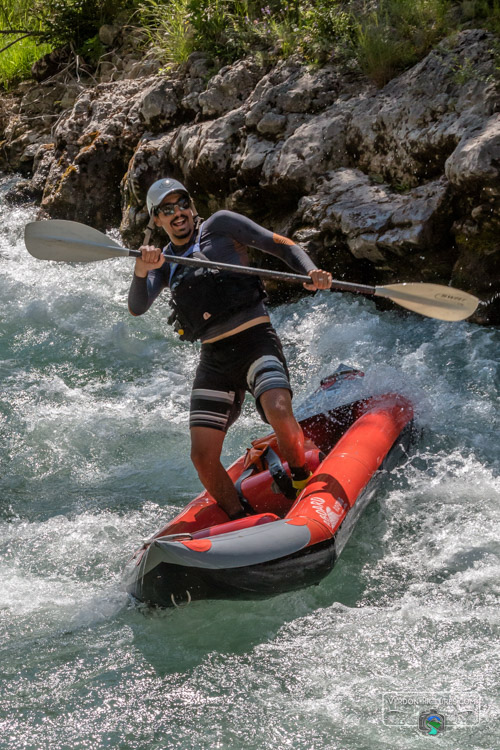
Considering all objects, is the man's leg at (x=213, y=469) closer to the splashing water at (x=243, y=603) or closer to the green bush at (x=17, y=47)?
the splashing water at (x=243, y=603)

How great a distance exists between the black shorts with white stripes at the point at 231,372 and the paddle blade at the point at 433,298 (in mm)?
748

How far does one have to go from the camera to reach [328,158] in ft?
19.5

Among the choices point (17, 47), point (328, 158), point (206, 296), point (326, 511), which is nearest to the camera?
point (326, 511)

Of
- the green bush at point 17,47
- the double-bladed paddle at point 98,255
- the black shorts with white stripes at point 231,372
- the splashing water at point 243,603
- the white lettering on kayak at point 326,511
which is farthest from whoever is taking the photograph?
the green bush at point 17,47

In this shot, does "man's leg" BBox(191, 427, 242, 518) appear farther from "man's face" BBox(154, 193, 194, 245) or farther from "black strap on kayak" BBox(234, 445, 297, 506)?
"man's face" BBox(154, 193, 194, 245)

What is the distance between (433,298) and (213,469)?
4.81ft

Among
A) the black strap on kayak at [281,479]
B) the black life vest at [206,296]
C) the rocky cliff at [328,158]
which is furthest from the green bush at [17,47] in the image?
the black strap on kayak at [281,479]

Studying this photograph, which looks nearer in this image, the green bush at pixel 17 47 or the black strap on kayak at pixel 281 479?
the black strap on kayak at pixel 281 479

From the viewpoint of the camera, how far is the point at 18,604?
3.33 meters

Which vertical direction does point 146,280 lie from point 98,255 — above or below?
below

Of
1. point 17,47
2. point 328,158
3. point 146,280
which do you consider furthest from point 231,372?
point 17,47

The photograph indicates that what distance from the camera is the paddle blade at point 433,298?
3.90m

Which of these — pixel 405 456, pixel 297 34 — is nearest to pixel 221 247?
pixel 405 456

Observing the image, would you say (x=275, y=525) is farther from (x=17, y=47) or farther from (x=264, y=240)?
(x=17, y=47)
